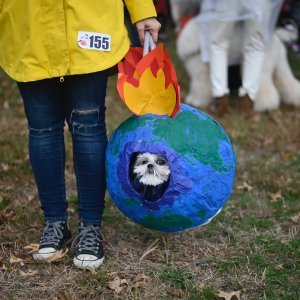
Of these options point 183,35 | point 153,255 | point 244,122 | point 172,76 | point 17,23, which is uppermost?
point 17,23

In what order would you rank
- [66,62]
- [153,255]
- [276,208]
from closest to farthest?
[66,62] < [153,255] < [276,208]

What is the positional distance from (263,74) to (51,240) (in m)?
3.58

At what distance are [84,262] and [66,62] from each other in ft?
2.84

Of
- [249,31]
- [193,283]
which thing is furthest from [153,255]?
[249,31]

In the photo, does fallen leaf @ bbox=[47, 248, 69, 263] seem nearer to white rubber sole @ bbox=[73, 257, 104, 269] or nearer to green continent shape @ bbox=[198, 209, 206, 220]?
white rubber sole @ bbox=[73, 257, 104, 269]

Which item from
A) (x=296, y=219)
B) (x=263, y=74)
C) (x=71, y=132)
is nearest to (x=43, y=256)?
(x=71, y=132)

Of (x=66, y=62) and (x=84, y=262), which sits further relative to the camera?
(x=84, y=262)

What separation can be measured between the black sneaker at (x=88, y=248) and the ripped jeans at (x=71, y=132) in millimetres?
42

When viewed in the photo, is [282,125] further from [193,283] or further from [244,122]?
[193,283]

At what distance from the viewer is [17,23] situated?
7.68 feet

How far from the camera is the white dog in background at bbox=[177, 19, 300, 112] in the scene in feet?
18.4

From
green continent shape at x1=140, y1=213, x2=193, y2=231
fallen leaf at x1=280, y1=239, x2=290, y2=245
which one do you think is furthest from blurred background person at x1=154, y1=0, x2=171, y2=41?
green continent shape at x1=140, y1=213, x2=193, y2=231

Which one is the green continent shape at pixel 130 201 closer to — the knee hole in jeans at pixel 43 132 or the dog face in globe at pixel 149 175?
the dog face in globe at pixel 149 175

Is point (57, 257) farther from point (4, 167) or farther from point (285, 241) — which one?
point (4, 167)
